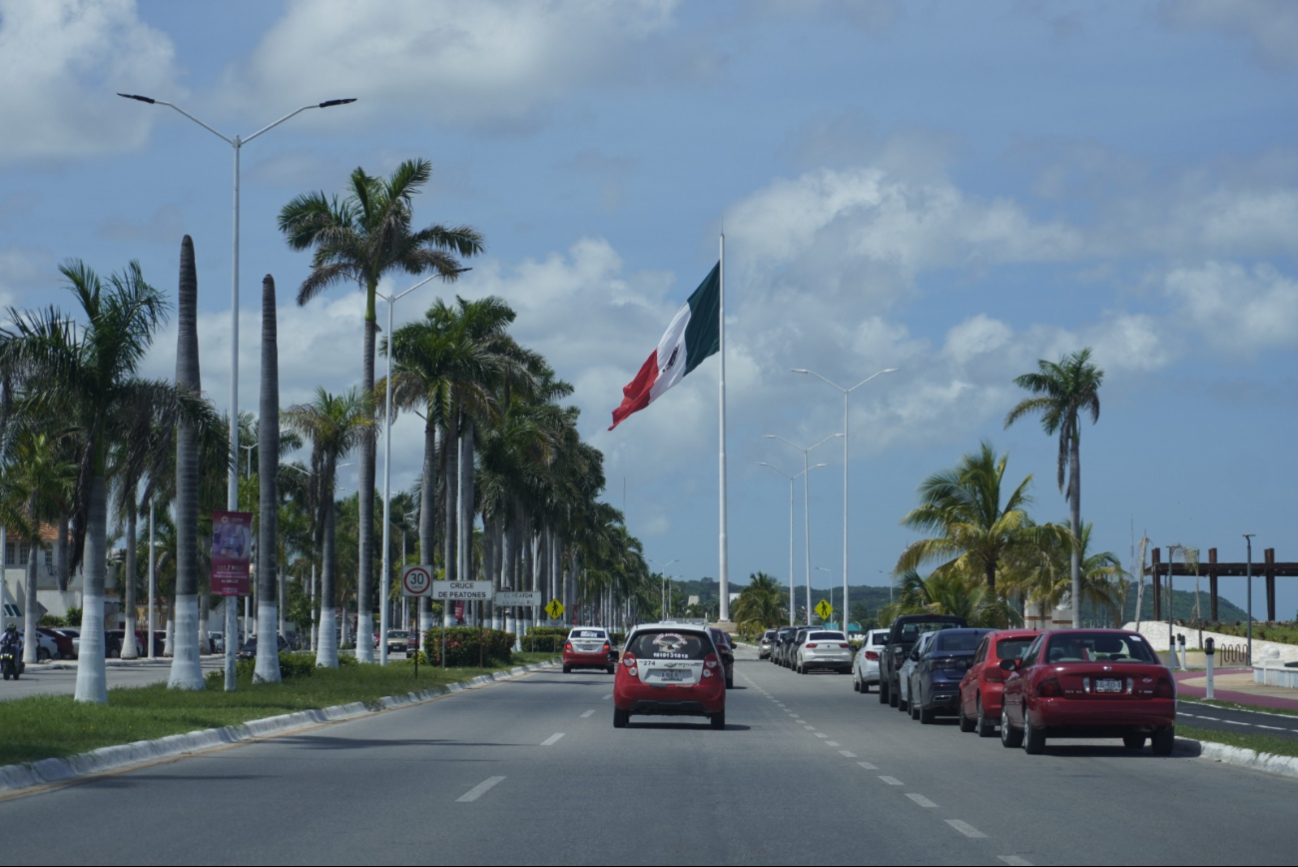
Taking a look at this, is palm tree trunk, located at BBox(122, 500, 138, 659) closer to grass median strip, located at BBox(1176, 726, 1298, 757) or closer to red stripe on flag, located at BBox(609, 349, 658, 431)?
red stripe on flag, located at BBox(609, 349, 658, 431)

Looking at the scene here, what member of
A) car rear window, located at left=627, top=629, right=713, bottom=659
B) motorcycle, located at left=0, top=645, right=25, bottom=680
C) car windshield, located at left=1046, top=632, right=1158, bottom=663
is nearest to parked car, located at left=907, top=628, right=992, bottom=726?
car rear window, located at left=627, top=629, right=713, bottom=659

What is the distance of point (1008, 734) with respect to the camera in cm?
2133

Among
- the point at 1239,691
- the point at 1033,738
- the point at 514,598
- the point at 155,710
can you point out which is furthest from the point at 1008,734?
the point at 514,598

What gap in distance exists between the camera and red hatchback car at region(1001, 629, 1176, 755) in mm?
19328

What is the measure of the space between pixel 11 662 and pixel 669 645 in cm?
2799

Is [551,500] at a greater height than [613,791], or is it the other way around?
[551,500]

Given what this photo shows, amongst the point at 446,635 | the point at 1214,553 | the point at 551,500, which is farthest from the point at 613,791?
the point at 1214,553

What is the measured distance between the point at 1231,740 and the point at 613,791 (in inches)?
386

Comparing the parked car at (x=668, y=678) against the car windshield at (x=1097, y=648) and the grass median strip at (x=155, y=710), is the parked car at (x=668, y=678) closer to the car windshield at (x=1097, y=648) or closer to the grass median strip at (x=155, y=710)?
the grass median strip at (x=155, y=710)

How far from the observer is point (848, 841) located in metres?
11.2

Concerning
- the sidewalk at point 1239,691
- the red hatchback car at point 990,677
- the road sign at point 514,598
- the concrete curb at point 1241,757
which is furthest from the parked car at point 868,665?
the road sign at point 514,598

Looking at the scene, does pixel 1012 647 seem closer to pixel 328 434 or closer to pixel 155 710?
pixel 155 710

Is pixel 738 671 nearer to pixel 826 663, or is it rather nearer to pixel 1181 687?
pixel 826 663

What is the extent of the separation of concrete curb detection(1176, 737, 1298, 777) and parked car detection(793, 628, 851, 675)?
34.1 meters
